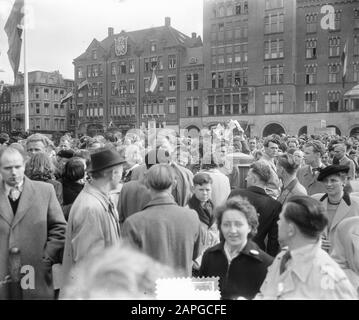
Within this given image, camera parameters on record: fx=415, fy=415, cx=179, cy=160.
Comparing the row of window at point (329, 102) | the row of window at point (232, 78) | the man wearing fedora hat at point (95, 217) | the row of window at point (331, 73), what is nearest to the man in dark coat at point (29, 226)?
Answer: the man wearing fedora hat at point (95, 217)

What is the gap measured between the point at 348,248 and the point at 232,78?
38469 millimetres

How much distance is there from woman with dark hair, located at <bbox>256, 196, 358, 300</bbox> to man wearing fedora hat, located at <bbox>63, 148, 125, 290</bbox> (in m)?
1.18

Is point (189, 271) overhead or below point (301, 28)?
below

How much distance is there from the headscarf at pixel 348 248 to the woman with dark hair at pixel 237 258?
→ 512 mm

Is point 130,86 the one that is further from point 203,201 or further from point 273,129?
point 203,201

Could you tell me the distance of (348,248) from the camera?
2.88 metres

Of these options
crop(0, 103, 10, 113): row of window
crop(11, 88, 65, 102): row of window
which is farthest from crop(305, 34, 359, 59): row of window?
crop(0, 103, 10, 113): row of window

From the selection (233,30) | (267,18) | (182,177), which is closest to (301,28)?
(267,18)

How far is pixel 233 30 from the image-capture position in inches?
1507

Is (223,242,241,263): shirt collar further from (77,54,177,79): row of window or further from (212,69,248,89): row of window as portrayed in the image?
(77,54,177,79): row of window
